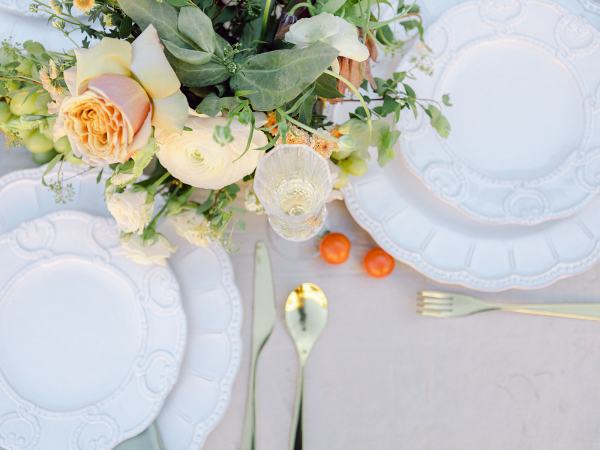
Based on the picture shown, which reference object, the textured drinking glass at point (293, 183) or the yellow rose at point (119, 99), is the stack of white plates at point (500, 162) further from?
the yellow rose at point (119, 99)

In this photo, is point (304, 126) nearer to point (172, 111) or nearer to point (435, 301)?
point (172, 111)

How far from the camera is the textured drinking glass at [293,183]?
67 centimetres

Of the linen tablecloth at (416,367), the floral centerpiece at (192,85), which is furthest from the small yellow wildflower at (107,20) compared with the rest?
the linen tablecloth at (416,367)

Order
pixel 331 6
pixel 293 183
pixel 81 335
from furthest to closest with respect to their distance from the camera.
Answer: pixel 81 335 < pixel 293 183 < pixel 331 6

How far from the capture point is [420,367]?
952mm

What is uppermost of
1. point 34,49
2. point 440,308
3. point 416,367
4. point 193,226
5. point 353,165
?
point 34,49

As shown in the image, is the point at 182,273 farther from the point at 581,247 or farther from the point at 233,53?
the point at 581,247

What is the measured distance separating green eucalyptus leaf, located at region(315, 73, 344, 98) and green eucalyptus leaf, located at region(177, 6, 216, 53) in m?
0.13

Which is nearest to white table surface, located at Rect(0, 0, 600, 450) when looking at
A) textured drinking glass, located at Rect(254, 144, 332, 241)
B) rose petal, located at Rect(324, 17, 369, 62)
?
textured drinking glass, located at Rect(254, 144, 332, 241)

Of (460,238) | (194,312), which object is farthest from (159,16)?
(460,238)

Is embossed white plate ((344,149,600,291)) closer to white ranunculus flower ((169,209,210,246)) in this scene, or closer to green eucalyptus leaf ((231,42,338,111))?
white ranunculus flower ((169,209,210,246))

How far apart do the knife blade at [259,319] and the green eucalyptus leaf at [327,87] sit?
0.37m

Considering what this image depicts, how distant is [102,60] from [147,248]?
1.16 ft

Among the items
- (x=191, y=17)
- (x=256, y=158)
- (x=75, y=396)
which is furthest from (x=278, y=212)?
(x=75, y=396)
